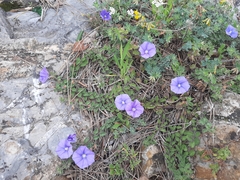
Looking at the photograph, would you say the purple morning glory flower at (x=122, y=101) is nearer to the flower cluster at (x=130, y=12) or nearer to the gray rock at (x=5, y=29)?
the flower cluster at (x=130, y=12)

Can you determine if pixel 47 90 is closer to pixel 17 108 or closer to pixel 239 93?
pixel 17 108

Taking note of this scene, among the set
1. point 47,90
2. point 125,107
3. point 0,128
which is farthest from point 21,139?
point 125,107

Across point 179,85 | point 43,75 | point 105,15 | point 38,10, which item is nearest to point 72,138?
point 43,75

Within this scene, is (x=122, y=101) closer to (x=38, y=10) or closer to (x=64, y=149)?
(x=64, y=149)

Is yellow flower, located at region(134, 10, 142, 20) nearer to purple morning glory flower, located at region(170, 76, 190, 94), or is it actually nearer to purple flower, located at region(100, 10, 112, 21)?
purple flower, located at region(100, 10, 112, 21)

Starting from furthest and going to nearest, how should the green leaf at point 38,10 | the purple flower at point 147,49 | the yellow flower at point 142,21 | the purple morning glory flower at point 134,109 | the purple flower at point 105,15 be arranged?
the green leaf at point 38,10, the purple flower at point 105,15, the yellow flower at point 142,21, the purple flower at point 147,49, the purple morning glory flower at point 134,109

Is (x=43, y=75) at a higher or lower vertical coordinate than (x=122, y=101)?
higher

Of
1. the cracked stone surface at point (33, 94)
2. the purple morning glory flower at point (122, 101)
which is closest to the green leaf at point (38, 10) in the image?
the cracked stone surface at point (33, 94)
